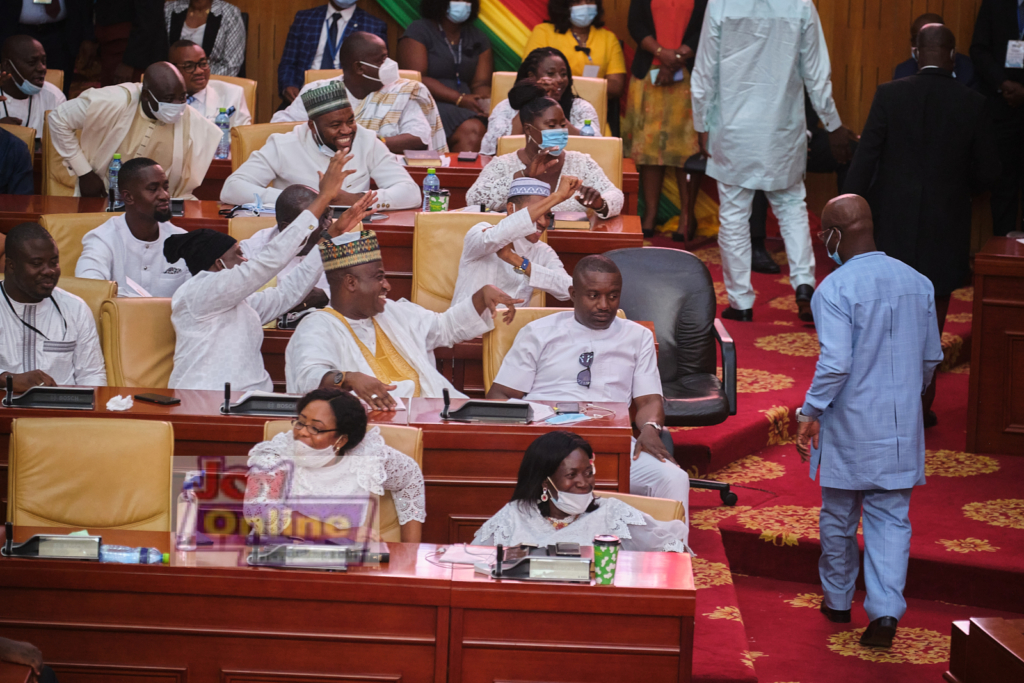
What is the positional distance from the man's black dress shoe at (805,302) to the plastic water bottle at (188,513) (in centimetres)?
449

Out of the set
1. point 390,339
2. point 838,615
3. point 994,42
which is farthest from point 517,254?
point 994,42

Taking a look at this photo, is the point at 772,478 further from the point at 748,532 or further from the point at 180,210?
the point at 180,210

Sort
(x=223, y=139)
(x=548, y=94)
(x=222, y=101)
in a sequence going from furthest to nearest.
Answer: (x=222, y=101), (x=223, y=139), (x=548, y=94)

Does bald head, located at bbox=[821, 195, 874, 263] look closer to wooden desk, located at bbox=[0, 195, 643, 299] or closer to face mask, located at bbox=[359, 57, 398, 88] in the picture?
wooden desk, located at bbox=[0, 195, 643, 299]

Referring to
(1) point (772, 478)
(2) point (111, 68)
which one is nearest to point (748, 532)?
(1) point (772, 478)

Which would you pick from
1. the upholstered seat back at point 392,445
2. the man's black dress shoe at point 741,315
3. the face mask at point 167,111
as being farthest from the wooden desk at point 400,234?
the upholstered seat back at point 392,445

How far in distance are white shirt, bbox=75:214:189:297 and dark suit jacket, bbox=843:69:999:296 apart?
10.8 feet

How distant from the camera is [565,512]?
340cm

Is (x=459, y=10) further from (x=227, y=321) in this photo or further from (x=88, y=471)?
(x=88, y=471)

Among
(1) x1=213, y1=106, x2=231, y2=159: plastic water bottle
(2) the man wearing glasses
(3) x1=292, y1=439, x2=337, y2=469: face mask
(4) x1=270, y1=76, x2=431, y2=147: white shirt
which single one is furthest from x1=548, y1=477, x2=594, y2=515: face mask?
(2) the man wearing glasses

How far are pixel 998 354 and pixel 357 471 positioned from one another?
322 cm

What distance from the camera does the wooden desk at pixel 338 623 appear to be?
2.84 metres

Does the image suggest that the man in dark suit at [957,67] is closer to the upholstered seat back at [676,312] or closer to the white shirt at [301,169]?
the upholstered seat back at [676,312]

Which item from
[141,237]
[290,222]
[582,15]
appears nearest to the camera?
[290,222]
